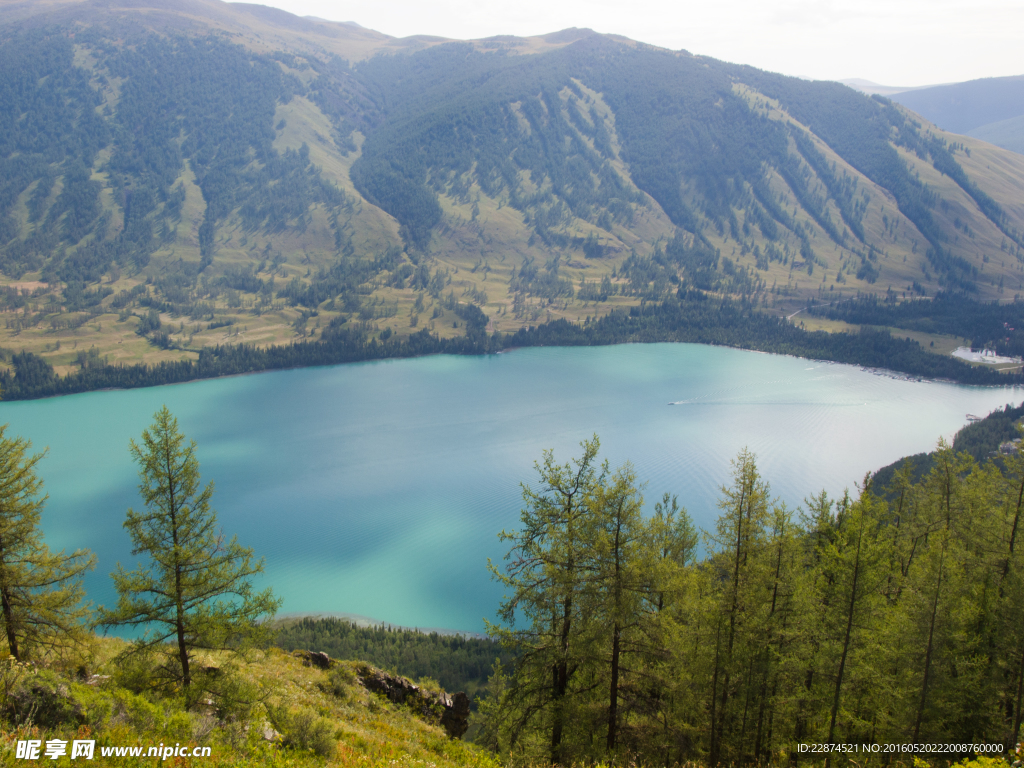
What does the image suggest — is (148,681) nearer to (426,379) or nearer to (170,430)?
(170,430)

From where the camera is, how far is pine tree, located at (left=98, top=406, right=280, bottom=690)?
14.8 m

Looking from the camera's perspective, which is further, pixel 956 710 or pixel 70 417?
pixel 70 417

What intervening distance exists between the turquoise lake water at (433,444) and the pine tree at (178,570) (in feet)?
102

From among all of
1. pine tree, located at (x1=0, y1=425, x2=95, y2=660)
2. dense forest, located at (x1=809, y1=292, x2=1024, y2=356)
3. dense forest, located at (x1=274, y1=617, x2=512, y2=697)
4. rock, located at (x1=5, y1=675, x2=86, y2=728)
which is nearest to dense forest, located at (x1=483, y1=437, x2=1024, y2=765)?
rock, located at (x1=5, y1=675, x2=86, y2=728)

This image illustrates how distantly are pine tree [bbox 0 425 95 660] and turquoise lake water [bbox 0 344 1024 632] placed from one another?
94.4ft

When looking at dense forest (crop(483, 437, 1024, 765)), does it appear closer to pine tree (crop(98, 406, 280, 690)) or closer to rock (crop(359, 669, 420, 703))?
rock (crop(359, 669, 420, 703))

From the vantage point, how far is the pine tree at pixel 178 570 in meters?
14.8

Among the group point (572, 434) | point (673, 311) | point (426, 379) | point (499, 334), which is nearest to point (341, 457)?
point (572, 434)

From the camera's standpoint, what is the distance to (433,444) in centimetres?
9256

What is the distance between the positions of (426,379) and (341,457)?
50124 millimetres

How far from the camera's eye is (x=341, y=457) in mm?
88000

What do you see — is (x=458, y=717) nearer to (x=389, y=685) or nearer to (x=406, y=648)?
(x=389, y=685)

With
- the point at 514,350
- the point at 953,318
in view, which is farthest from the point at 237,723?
the point at 953,318

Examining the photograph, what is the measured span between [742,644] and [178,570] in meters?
15.3
